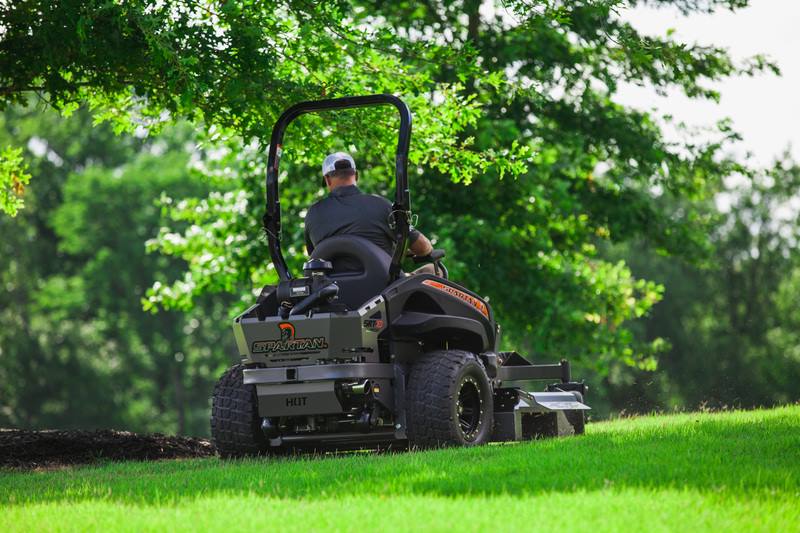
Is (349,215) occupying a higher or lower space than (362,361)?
higher

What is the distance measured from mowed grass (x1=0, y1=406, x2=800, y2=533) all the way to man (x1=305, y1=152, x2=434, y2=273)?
1.77 meters

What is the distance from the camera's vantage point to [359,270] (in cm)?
989

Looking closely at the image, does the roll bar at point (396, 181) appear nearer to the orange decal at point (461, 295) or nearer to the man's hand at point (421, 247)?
the man's hand at point (421, 247)

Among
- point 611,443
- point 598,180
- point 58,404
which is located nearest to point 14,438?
point 611,443

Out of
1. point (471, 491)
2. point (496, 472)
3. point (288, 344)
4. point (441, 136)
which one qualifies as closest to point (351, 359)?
point (288, 344)

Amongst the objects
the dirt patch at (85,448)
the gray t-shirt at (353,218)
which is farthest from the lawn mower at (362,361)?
the dirt patch at (85,448)

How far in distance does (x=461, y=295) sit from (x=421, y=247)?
1.88 ft

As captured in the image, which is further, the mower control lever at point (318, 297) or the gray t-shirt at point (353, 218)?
the gray t-shirt at point (353, 218)

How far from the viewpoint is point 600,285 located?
21.6 meters

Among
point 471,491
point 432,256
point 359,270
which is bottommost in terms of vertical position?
point 471,491

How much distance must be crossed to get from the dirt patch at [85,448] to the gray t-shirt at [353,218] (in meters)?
3.41

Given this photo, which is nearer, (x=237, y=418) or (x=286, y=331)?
(x=286, y=331)

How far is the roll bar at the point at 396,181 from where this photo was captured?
32.3 ft

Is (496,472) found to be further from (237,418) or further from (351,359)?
(237,418)
